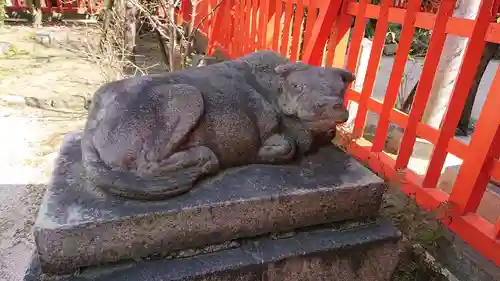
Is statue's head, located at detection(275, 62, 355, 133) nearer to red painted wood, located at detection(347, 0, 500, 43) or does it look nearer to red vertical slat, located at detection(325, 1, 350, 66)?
red painted wood, located at detection(347, 0, 500, 43)

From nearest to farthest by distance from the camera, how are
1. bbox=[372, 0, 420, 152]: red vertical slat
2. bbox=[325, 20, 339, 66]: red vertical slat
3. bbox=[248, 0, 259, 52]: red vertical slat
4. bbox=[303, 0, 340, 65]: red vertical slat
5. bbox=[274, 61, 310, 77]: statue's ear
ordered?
bbox=[274, 61, 310, 77]: statue's ear, bbox=[372, 0, 420, 152]: red vertical slat, bbox=[303, 0, 340, 65]: red vertical slat, bbox=[325, 20, 339, 66]: red vertical slat, bbox=[248, 0, 259, 52]: red vertical slat

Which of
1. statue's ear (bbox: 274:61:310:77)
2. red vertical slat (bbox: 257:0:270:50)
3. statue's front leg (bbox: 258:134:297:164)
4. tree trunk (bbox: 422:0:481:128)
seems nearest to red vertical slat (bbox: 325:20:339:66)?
tree trunk (bbox: 422:0:481:128)

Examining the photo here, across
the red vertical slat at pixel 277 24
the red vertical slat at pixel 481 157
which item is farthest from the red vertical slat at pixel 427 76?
the red vertical slat at pixel 277 24

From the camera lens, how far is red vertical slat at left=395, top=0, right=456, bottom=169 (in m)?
2.24

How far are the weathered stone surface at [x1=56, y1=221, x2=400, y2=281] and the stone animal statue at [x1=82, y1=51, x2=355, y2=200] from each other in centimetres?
29

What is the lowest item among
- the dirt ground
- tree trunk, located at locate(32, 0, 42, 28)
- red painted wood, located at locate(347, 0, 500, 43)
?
the dirt ground

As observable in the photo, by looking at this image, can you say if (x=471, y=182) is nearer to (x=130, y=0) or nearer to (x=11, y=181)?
(x=11, y=181)

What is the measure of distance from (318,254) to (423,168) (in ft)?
6.44

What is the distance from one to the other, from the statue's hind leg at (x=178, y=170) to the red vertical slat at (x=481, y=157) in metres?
1.36

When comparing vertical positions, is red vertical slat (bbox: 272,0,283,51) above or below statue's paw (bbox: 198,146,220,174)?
above

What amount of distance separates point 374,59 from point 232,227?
1.73 metres

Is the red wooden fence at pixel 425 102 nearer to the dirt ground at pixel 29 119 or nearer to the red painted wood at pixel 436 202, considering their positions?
the red painted wood at pixel 436 202

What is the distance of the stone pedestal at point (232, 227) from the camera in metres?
1.47

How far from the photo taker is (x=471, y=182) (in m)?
2.05
